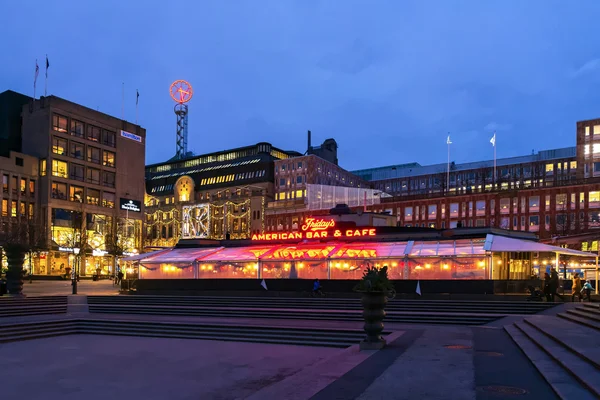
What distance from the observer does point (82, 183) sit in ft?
301

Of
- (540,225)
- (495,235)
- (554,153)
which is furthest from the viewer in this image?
(554,153)

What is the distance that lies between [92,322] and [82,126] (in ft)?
246

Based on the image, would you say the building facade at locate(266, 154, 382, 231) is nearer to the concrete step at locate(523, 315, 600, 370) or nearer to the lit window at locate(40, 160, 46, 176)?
the lit window at locate(40, 160, 46, 176)

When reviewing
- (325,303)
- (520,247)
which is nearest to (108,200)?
(325,303)

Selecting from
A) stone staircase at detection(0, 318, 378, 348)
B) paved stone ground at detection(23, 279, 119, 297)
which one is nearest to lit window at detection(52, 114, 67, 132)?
paved stone ground at detection(23, 279, 119, 297)

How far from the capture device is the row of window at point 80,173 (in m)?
87.9

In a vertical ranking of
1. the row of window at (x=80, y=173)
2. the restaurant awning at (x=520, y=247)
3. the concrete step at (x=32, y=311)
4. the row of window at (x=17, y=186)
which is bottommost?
the concrete step at (x=32, y=311)

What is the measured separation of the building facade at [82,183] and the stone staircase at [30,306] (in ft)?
150

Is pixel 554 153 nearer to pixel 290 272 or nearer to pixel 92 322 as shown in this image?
pixel 290 272

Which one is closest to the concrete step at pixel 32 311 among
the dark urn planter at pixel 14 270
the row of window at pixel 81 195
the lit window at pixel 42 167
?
the dark urn planter at pixel 14 270

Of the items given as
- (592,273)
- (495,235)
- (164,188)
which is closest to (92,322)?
(495,235)

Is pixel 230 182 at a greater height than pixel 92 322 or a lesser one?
greater

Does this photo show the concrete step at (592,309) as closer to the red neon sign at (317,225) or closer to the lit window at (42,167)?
the red neon sign at (317,225)

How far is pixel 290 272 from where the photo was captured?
40812 mm
